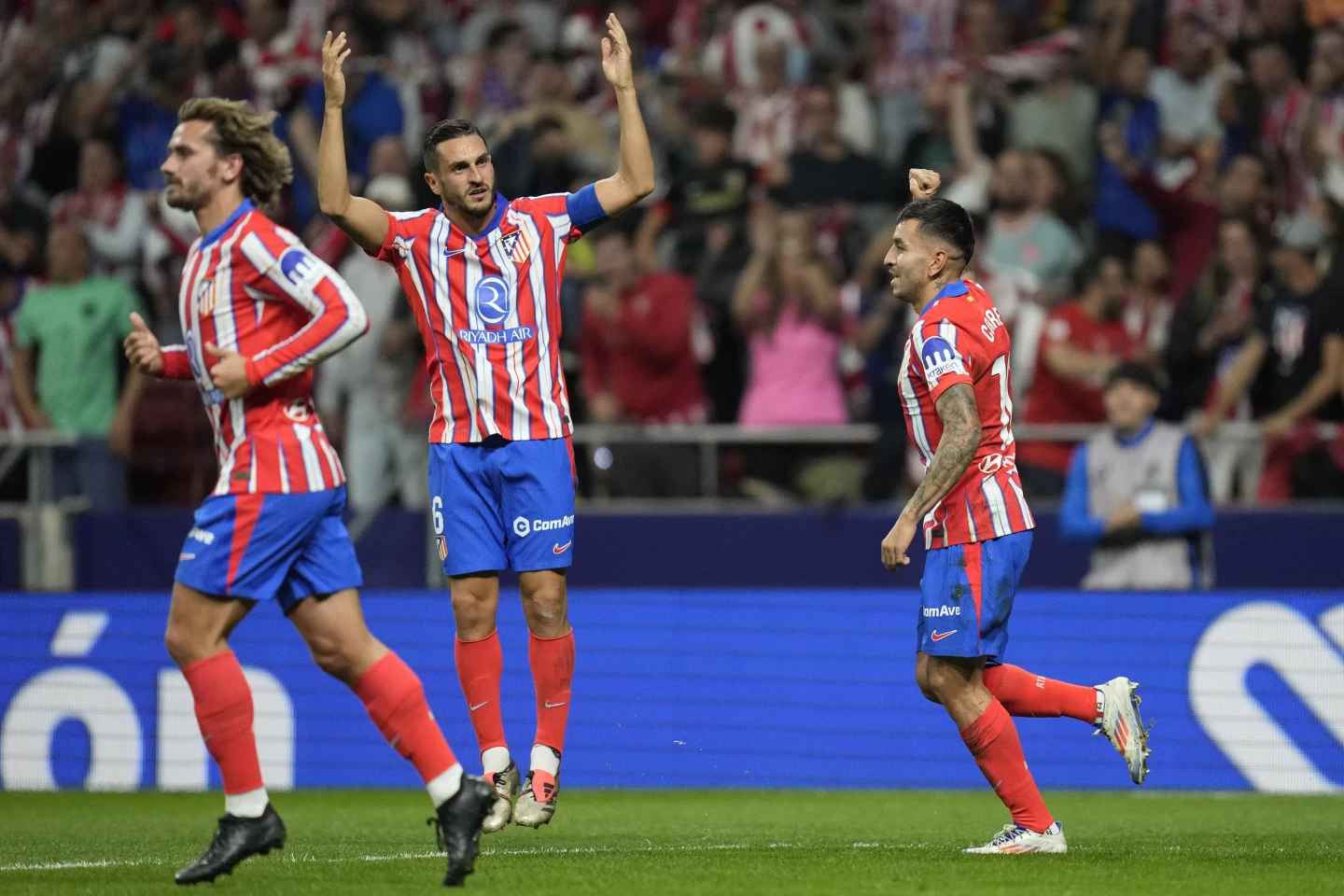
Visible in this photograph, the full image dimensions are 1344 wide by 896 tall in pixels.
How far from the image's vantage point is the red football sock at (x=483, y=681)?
742 centimetres

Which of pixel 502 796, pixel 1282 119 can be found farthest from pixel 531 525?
pixel 1282 119

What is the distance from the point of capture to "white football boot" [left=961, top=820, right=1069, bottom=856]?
22.4ft

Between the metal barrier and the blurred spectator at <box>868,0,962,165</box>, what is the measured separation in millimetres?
6175

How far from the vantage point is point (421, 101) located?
15.2 m

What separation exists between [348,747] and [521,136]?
5.11 metres

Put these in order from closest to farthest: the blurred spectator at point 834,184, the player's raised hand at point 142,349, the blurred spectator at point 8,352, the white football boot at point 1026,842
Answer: the player's raised hand at point 142,349 → the white football boot at point 1026,842 → the blurred spectator at point 834,184 → the blurred spectator at point 8,352

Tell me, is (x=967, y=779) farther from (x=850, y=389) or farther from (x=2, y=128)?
(x=2, y=128)

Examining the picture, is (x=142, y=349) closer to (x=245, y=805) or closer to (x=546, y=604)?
(x=245, y=805)

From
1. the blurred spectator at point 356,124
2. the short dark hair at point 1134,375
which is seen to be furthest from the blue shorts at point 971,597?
the blurred spectator at point 356,124

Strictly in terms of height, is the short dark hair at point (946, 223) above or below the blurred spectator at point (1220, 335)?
above

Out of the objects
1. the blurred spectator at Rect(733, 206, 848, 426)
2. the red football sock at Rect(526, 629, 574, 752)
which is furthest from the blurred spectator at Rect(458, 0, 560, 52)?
the red football sock at Rect(526, 629, 574, 752)

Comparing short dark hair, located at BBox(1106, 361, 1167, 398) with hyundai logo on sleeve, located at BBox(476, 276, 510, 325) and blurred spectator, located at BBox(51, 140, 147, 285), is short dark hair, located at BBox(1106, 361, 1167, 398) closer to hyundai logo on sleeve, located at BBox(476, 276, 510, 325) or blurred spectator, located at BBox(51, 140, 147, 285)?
hyundai logo on sleeve, located at BBox(476, 276, 510, 325)

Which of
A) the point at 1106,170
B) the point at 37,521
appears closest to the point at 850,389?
the point at 1106,170

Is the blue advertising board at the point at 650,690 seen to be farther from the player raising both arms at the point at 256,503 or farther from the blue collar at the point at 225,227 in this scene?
the blue collar at the point at 225,227
